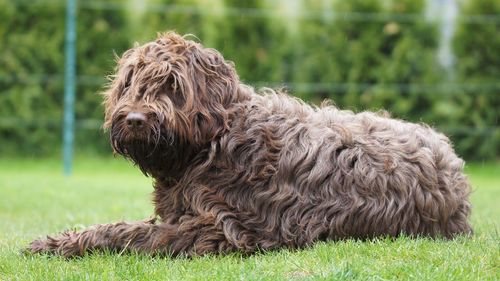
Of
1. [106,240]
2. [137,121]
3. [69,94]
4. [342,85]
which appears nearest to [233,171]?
[137,121]

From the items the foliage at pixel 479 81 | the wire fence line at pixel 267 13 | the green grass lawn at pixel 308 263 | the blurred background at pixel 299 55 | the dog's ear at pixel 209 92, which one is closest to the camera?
the green grass lawn at pixel 308 263

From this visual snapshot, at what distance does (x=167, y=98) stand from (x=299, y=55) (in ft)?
40.8

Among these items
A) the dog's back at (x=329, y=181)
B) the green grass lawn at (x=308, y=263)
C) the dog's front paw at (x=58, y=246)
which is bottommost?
the dog's front paw at (x=58, y=246)

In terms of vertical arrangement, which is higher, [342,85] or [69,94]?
[342,85]

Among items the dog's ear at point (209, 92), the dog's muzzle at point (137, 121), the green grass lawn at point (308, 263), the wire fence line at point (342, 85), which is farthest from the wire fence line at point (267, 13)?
the dog's muzzle at point (137, 121)

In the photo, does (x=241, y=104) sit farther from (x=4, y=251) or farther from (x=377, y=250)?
(x=4, y=251)

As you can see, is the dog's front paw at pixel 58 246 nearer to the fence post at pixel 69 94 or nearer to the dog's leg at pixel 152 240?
the dog's leg at pixel 152 240

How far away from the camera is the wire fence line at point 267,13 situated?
1753cm

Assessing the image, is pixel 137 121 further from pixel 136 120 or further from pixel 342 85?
pixel 342 85

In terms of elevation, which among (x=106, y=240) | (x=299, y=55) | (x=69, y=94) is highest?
(x=299, y=55)

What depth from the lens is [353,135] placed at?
20.7 feet

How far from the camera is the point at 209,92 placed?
6141mm

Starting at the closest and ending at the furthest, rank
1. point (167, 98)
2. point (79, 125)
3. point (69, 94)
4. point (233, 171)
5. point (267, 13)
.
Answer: point (167, 98), point (233, 171), point (69, 94), point (79, 125), point (267, 13)

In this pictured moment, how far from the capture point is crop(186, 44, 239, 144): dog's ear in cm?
602
